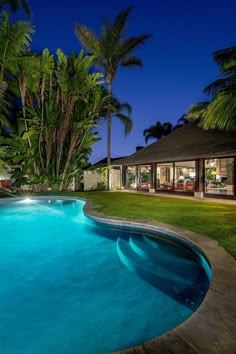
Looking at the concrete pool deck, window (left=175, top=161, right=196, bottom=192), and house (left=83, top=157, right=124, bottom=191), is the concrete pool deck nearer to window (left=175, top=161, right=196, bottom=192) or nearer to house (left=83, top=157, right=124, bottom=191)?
window (left=175, top=161, right=196, bottom=192)

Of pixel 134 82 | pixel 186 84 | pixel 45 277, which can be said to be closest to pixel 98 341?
pixel 45 277

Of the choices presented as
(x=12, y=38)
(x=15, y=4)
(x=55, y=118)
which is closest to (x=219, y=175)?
(x=55, y=118)

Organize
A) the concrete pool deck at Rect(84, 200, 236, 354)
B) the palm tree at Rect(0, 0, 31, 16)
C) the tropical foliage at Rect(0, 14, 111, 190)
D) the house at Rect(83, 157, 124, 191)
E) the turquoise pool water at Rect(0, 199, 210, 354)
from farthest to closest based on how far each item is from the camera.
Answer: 1. the house at Rect(83, 157, 124, 191)
2. the tropical foliage at Rect(0, 14, 111, 190)
3. the palm tree at Rect(0, 0, 31, 16)
4. the turquoise pool water at Rect(0, 199, 210, 354)
5. the concrete pool deck at Rect(84, 200, 236, 354)

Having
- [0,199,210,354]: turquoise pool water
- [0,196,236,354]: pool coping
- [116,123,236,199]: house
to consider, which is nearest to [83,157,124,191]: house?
[116,123,236,199]: house

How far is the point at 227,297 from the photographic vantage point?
2975mm

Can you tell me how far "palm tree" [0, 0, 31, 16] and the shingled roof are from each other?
11738mm

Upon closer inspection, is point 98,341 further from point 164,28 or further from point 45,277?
point 164,28

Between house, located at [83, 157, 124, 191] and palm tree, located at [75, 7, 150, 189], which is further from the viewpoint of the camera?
house, located at [83, 157, 124, 191]

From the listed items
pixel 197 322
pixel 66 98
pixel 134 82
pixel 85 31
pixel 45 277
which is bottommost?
pixel 45 277

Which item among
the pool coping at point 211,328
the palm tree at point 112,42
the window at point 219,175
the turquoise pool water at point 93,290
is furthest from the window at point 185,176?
the pool coping at point 211,328

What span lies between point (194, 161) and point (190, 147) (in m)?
2.99

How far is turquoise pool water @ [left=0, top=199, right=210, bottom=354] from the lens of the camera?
10.7 feet

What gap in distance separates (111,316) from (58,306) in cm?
101

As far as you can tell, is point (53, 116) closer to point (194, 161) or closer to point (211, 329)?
point (194, 161)
